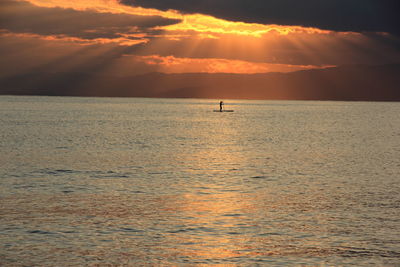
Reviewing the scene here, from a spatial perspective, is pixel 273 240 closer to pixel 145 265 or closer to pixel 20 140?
pixel 145 265

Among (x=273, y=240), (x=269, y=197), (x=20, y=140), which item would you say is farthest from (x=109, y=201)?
(x=20, y=140)

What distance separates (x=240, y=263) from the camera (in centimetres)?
1783

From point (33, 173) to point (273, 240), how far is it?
22.8m

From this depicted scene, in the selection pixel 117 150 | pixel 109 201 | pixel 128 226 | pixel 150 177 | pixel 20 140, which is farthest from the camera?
pixel 20 140

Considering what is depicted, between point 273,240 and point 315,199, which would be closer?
point 273,240

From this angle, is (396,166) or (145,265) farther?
(396,166)

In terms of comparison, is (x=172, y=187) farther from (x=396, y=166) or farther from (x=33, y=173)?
(x=396, y=166)

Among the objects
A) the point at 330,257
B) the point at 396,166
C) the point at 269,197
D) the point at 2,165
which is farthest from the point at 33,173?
the point at 396,166

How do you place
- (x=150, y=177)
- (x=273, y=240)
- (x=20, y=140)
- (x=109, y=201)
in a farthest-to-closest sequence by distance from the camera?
(x=20, y=140) → (x=150, y=177) → (x=109, y=201) → (x=273, y=240)

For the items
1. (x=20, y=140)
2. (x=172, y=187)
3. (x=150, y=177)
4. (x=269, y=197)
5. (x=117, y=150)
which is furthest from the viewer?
(x=20, y=140)

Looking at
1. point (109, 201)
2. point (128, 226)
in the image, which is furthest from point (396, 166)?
point (128, 226)

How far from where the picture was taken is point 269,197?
30172 mm

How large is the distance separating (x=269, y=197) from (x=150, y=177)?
10407 millimetres

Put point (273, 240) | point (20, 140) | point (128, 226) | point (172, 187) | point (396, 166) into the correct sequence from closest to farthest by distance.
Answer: point (273, 240) < point (128, 226) < point (172, 187) < point (396, 166) < point (20, 140)
